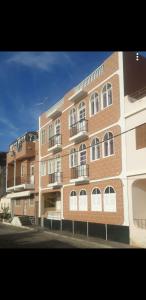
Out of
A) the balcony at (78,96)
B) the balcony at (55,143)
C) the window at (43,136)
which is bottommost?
the balcony at (55,143)

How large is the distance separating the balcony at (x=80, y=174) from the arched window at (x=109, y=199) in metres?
2.46

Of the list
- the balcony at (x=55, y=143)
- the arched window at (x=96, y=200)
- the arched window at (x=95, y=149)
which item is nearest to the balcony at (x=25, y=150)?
the balcony at (x=55, y=143)

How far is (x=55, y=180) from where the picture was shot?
28.4 metres

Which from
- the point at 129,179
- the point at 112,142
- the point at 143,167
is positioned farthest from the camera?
the point at 112,142

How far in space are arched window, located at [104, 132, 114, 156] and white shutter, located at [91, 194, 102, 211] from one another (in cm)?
267

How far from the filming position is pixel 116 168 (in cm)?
2003

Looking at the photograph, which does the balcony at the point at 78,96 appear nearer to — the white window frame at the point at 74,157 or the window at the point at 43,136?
the white window frame at the point at 74,157

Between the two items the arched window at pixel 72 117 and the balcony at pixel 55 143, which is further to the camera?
the balcony at pixel 55 143

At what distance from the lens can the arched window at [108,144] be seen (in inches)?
821
